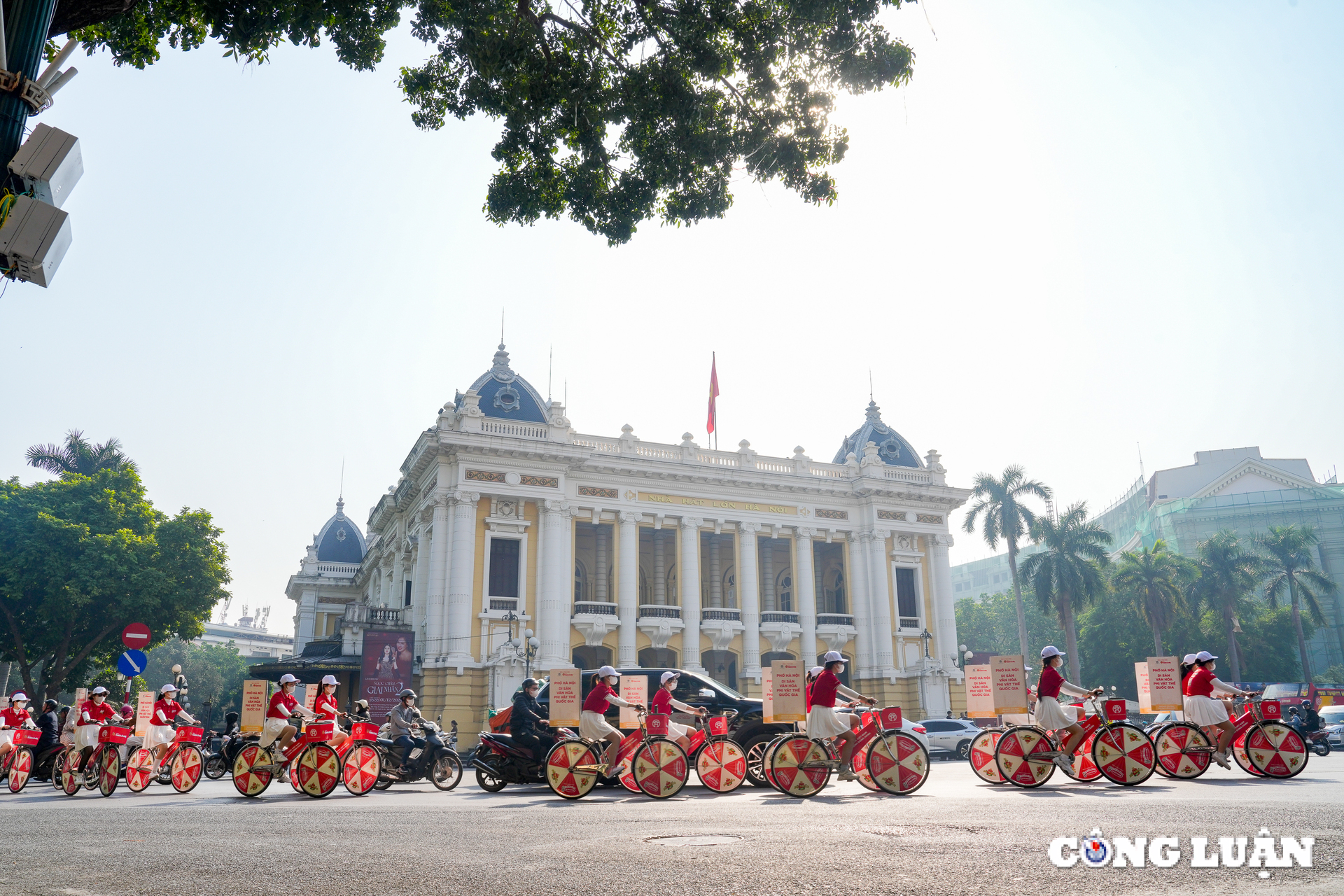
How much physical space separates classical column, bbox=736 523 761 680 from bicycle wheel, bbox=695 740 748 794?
87.5 ft

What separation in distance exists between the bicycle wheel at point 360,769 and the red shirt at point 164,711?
4.14 m

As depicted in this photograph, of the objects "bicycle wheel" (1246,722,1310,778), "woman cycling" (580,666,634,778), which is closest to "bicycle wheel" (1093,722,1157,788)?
"bicycle wheel" (1246,722,1310,778)

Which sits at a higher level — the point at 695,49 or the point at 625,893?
the point at 695,49

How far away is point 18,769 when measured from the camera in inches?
567

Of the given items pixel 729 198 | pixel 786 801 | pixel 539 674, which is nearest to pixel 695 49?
pixel 729 198

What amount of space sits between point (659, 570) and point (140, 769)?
27616mm

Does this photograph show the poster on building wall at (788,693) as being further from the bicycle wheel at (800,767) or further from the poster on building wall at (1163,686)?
the poster on building wall at (1163,686)

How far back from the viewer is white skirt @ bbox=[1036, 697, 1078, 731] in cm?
1105

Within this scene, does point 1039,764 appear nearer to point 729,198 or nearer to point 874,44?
point 729,198

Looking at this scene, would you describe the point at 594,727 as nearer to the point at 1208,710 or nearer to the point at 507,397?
the point at 1208,710

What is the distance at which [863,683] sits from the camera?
40.0 meters

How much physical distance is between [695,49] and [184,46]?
4.52 meters

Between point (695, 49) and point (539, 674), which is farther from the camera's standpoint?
point (539, 674)

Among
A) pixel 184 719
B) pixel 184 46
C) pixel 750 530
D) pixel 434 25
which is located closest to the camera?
pixel 184 46
